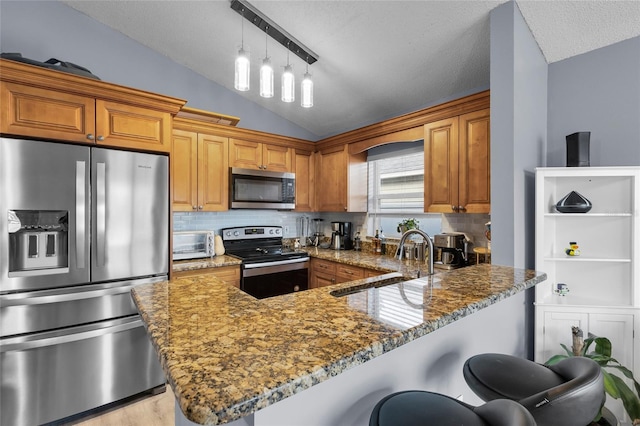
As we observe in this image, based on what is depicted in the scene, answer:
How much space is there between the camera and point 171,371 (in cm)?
60

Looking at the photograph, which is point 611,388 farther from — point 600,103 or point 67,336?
point 67,336

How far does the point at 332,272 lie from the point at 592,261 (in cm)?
210

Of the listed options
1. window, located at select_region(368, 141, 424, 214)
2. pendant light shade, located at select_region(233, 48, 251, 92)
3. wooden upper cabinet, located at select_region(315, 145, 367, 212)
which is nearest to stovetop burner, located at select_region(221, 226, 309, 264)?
wooden upper cabinet, located at select_region(315, 145, 367, 212)

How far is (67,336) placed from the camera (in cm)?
198

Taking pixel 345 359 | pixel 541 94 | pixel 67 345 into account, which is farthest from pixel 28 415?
pixel 541 94

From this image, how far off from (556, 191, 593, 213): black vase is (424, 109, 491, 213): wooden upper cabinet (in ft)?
1.45

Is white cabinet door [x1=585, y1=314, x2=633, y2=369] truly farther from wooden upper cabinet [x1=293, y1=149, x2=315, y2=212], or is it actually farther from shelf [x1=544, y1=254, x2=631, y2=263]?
wooden upper cabinet [x1=293, y1=149, x2=315, y2=212]

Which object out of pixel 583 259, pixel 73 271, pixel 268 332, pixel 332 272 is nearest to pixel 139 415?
pixel 73 271

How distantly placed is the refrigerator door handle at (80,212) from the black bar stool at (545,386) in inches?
93.1

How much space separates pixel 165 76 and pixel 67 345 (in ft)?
8.47

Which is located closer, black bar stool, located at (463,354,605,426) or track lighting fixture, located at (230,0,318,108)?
black bar stool, located at (463,354,605,426)

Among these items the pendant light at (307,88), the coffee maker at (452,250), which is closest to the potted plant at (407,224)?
the coffee maker at (452,250)

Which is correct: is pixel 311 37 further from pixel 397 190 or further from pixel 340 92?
pixel 397 190

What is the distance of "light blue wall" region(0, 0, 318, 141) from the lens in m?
2.41
